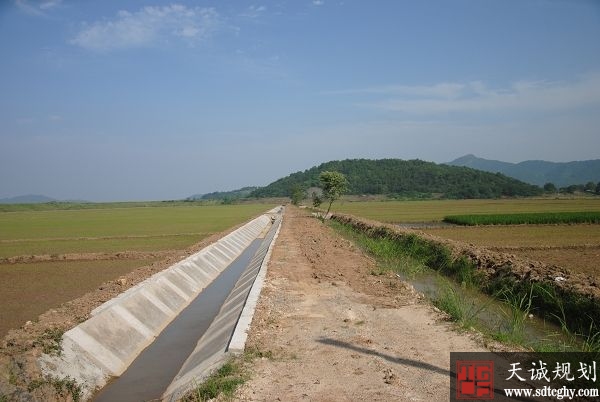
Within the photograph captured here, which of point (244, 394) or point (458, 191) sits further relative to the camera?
point (458, 191)

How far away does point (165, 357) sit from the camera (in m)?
8.34

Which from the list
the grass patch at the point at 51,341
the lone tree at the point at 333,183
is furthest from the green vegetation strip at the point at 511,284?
the lone tree at the point at 333,183

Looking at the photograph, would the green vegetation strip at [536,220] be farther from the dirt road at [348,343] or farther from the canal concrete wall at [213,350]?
the canal concrete wall at [213,350]

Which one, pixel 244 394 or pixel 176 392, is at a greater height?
pixel 244 394

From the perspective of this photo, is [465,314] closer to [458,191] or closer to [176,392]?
[176,392]

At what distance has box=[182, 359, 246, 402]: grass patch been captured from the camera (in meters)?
5.12

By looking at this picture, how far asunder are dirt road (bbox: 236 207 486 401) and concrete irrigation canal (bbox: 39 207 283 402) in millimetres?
709

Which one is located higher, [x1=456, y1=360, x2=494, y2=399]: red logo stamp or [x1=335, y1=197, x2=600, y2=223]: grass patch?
[x1=456, y1=360, x2=494, y2=399]: red logo stamp

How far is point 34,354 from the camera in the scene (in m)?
6.41

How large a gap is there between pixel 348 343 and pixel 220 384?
2337 mm

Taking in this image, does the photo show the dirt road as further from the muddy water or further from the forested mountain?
the forested mountain

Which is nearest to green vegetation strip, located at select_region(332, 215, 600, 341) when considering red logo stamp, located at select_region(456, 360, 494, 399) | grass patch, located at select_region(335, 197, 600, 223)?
red logo stamp, located at select_region(456, 360, 494, 399)

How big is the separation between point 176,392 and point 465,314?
5.36 meters

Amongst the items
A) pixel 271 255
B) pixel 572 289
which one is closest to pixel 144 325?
pixel 271 255
